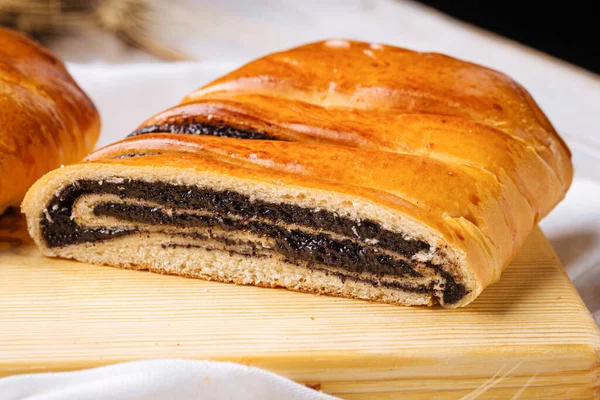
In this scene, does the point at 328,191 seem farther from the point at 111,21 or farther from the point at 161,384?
the point at 111,21

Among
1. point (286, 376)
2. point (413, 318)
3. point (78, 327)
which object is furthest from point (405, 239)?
point (78, 327)

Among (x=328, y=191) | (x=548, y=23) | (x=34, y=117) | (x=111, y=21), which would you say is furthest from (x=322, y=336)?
(x=111, y=21)

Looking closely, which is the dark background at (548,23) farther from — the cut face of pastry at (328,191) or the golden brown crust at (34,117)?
the golden brown crust at (34,117)

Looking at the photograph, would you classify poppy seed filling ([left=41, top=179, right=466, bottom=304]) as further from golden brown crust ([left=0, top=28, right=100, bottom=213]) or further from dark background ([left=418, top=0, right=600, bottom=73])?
dark background ([left=418, top=0, right=600, bottom=73])

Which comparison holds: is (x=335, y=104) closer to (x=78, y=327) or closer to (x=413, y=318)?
(x=413, y=318)

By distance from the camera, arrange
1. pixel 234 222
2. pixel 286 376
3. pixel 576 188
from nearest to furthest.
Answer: pixel 286 376, pixel 234 222, pixel 576 188

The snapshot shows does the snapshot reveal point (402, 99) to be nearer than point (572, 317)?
No
